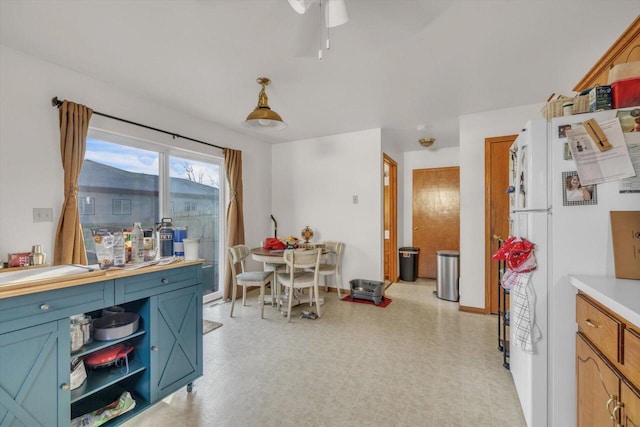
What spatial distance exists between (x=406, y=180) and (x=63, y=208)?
5248mm

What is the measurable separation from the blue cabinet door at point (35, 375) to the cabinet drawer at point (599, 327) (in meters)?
2.29

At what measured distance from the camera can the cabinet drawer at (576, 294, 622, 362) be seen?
966 mm

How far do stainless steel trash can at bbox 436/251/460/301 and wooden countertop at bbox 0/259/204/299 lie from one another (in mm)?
3673

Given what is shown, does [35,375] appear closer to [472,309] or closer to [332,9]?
[332,9]

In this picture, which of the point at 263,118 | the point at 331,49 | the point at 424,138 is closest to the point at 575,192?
the point at 331,49

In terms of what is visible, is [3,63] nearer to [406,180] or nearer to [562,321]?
[562,321]

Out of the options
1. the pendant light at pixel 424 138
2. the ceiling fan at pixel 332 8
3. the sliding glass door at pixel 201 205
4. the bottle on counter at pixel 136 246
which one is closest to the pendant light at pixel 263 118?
the ceiling fan at pixel 332 8

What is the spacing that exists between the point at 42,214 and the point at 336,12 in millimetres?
2772

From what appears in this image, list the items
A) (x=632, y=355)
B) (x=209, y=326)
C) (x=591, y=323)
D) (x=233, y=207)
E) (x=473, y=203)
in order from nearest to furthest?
1. (x=632, y=355)
2. (x=591, y=323)
3. (x=209, y=326)
4. (x=473, y=203)
5. (x=233, y=207)

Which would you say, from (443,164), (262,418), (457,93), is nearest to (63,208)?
(262,418)

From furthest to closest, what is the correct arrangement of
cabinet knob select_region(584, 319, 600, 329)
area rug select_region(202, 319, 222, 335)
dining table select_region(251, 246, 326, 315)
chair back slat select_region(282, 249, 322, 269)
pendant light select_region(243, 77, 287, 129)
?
dining table select_region(251, 246, 326, 315) → chair back slat select_region(282, 249, 322, 269) → area rug select_region(202, 319, 222, 335) → pendant light select_region(243, 77, 287, 129) → cabinet knob select_region(584, 319, 600, 329)

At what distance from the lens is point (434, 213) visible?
539 centimetres

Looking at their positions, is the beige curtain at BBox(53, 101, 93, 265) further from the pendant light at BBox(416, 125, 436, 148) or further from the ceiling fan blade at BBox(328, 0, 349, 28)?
the pendant light at BBox(416, 125, 436, 148)

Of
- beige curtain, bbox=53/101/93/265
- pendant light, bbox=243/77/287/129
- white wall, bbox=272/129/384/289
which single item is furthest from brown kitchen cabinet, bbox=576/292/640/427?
beige curtain, bbox=53/101/93/265
